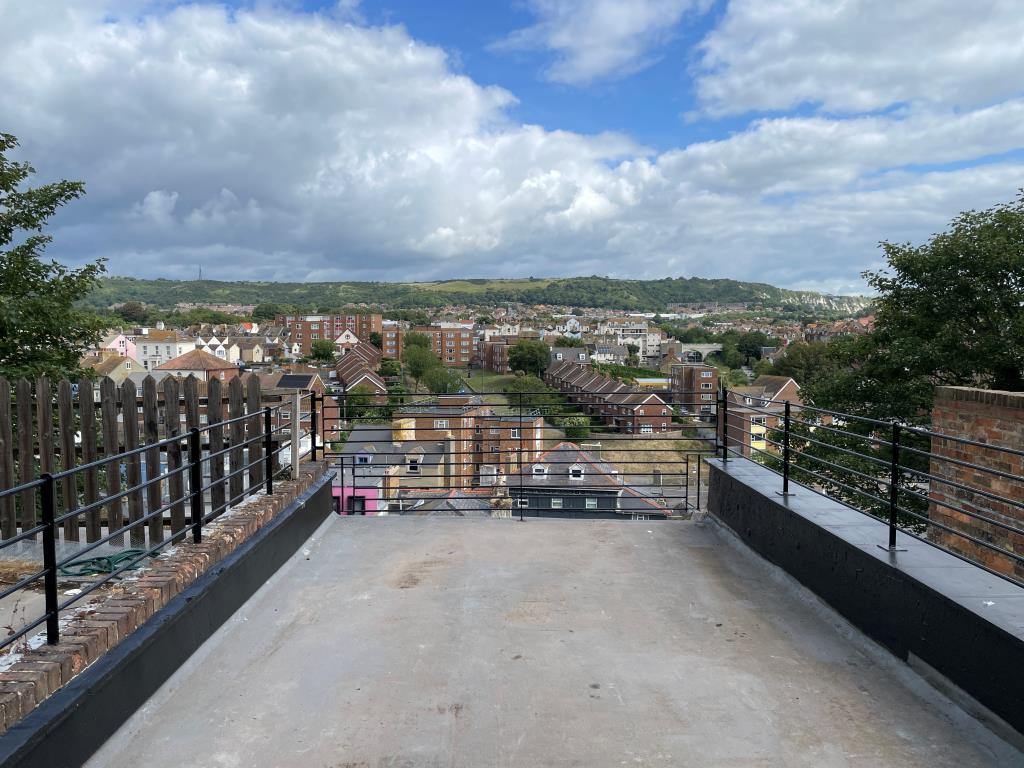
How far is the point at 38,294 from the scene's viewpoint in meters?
10.5

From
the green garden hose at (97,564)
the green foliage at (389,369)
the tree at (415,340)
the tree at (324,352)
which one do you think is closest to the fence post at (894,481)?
the green garden hose at (97,564)

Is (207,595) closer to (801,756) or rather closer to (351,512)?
(801,756)

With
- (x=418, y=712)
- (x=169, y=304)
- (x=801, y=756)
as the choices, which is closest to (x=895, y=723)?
(x=801, y=756)

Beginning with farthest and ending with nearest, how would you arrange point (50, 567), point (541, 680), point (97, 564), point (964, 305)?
point (964, 305), point (97, 564), point (541, 680), point (50, 567)

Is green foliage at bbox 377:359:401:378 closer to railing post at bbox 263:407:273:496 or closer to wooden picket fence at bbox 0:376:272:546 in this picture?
railing post at bbox 263:407:273:496

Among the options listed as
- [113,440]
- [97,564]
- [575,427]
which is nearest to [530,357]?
[575,427]

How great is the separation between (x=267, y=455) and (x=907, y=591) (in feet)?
13.3

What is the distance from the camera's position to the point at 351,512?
6785 mm

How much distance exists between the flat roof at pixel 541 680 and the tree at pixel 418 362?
9328 centimetres

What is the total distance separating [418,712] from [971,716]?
2255mm

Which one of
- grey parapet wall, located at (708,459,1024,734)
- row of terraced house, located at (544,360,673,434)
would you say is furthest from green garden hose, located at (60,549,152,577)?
grey parapet wall, located at (708,459,1024,734)

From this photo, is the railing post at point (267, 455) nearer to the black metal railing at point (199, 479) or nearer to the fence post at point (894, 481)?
the black metal railing at point (199, 479)

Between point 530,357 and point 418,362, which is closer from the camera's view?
point 418,362

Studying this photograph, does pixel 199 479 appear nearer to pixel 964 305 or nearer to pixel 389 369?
pixel 964 305
